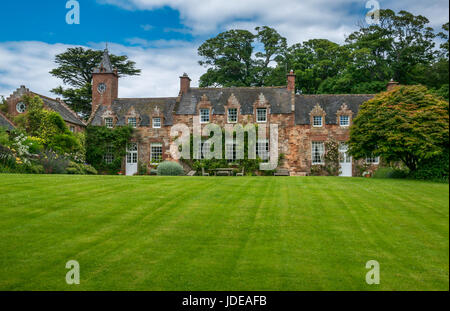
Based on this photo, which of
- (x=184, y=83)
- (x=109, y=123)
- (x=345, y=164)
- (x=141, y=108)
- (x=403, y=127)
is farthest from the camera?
(x=141, y=108)

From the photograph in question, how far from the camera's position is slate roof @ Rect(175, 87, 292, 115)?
34.4 metres

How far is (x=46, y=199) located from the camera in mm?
11188

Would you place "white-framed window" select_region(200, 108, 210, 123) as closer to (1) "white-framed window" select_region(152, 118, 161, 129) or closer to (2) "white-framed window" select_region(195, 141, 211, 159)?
(2) "white-framed window" select_region(195, 141, 211, 159)

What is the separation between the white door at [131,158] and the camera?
1389 inches

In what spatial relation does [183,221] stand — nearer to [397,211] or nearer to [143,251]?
[143,251]

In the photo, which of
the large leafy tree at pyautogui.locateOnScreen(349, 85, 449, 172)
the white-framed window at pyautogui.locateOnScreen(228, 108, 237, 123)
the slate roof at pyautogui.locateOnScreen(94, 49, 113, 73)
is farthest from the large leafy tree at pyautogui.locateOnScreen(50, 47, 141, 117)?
the large leafy tree at pyautogui.locateOnScreen(349, 85, 449, 172)

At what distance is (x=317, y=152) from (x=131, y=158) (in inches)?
696

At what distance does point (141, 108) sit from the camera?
3700 cm

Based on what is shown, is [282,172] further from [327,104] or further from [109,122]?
[109,122]

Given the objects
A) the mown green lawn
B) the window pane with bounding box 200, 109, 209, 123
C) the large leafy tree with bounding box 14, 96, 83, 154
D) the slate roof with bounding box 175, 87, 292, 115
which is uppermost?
the slate roof with bounding box 175, 87, 292, 115

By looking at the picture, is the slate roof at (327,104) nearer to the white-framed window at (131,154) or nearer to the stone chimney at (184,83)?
the stone chimney at (184,83)

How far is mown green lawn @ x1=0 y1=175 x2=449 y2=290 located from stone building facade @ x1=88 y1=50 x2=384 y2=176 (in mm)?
20430

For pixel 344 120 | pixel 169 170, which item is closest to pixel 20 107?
pixel 169 170

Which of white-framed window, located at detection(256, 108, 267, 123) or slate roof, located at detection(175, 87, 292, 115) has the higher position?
slate roof, located at detection(175, 87, 292, 115)
